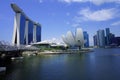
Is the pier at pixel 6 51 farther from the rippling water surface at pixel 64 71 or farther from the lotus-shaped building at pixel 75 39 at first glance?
the lotus-shaped building at pixel 75 39

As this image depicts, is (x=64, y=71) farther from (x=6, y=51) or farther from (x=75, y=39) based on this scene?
(x=75, y=39)

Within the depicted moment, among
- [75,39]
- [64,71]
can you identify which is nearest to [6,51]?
[64,71]

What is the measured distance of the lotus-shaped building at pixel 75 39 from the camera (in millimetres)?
150600

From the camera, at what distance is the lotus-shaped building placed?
151m

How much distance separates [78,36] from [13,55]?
274 ft

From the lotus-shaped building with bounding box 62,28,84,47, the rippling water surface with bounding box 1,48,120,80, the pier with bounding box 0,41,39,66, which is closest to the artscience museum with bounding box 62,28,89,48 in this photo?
the lotus-shaped building with bounding box 62,28,84,47

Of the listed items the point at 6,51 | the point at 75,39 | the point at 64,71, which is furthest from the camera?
the point at 75,39

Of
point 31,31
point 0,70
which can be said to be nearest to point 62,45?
point 31,31

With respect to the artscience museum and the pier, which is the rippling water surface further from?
the artscience museum

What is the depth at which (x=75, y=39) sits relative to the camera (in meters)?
157

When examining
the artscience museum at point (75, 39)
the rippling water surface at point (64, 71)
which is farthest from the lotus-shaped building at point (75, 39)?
the rippling water surface at point (64, 71)

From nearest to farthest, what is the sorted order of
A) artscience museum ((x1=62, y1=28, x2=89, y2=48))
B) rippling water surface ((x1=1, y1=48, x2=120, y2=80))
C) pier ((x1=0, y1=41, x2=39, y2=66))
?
1. rippling water surface ((x1=1, y1=48, x2=120, y2=80))
2. pier ((x1=0, y1=41, x2=39, y2=66))
3. artscience museum ((x1=62, y1=28, x2=89, y2=48))

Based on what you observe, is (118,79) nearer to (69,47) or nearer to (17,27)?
(17,27)

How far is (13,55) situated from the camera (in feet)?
249
